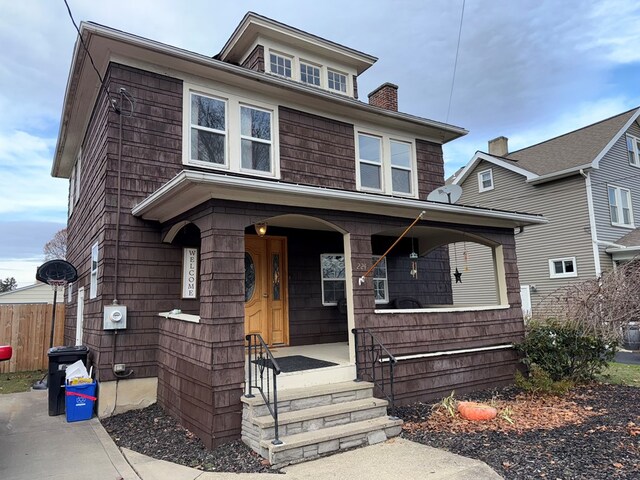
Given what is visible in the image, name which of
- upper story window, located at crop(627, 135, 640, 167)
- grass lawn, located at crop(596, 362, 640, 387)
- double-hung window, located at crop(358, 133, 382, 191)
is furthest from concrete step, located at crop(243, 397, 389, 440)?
upper story window, located at crop(627, 135, 640, 167)

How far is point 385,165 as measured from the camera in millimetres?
9523

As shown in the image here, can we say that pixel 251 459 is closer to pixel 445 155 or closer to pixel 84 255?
pixel 84 255

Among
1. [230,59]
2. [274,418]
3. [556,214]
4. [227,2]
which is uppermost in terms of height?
[227,2]

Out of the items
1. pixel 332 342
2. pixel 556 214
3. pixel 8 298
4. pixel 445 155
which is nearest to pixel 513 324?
pixel 332 342

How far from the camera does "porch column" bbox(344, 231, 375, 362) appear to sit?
6.02 m

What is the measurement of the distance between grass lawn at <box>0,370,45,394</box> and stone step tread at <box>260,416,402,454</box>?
268 inches

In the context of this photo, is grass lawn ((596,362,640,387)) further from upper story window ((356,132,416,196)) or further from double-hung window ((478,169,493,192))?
double-hung window ((478,169,493,192))

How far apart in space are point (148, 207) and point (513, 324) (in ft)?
21.4

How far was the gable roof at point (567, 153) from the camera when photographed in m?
15.4

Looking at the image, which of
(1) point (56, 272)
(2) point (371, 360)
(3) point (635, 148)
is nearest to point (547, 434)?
(2) point (371, 360)

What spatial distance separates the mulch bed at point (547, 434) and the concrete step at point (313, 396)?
0.71m

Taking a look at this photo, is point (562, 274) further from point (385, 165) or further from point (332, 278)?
point (332, 278)

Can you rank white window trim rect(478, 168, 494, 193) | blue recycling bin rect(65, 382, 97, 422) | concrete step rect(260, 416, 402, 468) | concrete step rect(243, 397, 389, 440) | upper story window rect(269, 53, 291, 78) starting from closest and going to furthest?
concrete step rect(260, 416, 402, 468) < concrete step rect(243, 397, 389, 440) < blue recycling bin rect(65, 382, 97, 422) < upper story window rect(269, 53, 291, 78) < white window trim rect(478, 168, 494, 193)

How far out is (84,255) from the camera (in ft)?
28.6
